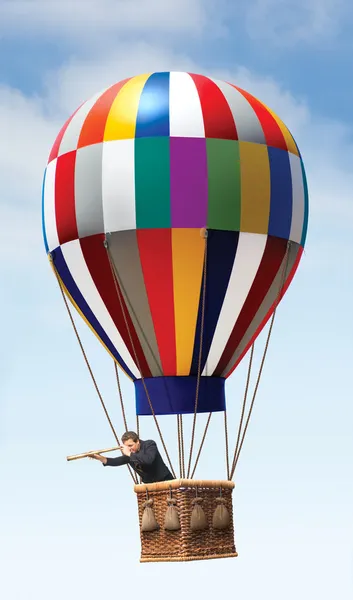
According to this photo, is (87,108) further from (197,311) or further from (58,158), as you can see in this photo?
(197,311)

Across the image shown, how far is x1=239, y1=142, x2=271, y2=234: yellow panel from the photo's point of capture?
18734 mm

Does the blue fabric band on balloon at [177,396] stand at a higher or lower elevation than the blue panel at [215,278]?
lower

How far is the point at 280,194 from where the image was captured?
755 inches

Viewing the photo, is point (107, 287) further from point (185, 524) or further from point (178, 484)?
point (185, 524)

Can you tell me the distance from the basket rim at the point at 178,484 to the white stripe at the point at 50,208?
3642mm

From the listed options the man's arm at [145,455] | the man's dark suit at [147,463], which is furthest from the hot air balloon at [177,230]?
the man's arm at [145,455]

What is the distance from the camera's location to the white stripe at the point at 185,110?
18.6 m

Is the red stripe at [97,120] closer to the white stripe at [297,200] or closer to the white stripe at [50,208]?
the white stripe at [50,208]

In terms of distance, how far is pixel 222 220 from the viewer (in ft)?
60.9

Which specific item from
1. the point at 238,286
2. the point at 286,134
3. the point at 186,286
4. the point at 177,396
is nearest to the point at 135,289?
the point at 186,286

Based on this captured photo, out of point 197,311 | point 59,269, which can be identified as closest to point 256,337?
point 197,311

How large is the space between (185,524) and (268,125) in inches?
210

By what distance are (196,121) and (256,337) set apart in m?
3.10

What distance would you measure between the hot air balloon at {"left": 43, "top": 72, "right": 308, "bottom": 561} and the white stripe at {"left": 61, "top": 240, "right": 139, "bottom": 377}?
2cm
